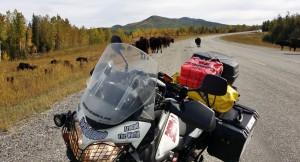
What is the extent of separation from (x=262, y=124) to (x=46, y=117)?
4533mm

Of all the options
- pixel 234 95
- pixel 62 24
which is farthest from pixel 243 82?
pixel 62 24

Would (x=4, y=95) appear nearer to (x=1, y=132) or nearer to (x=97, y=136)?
(x=1, y=132)

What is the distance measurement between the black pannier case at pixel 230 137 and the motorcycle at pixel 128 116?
73cm

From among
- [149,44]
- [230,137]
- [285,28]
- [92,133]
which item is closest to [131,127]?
[92,133]

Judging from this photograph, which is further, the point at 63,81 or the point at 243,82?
the point at 63,81

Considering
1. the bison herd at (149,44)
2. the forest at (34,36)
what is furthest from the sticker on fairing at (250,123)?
the forest at (34,36)

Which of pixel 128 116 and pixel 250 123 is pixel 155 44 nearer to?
pixel 250 123

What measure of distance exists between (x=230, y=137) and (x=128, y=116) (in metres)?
1.56

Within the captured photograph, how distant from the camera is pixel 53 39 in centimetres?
10606

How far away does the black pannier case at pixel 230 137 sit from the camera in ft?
11.0

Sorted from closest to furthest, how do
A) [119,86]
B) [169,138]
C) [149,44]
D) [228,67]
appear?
1. [119,86]
2. [169,138]
3. [228,67]
4. [149,44]

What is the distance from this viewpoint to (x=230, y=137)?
3352 mm

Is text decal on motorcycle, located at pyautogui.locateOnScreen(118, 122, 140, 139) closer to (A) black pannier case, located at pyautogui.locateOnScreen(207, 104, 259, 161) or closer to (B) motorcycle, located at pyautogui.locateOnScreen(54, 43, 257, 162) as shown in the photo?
(B) motorcycle, located at pyautogui.locateOnScreen(54, 43, 257, 162)

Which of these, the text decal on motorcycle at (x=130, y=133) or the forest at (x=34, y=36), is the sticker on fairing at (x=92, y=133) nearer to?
the text decal on motorcycle at (x=130, y=133)
